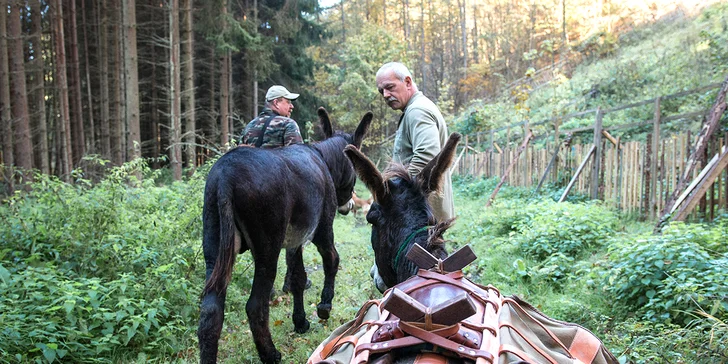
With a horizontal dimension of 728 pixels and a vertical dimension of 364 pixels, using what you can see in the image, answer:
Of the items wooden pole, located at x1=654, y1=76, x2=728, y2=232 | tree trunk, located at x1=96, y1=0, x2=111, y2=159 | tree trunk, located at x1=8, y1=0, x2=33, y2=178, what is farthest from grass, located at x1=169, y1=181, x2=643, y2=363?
tree trunk, located at x1=96, y1=0, x2=111, y2=159

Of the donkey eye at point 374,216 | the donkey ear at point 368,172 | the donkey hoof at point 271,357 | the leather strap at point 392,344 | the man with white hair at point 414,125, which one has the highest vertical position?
the man with white hair at point 414,125

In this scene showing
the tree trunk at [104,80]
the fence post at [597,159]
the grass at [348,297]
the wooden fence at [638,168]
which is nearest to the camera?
the grass at [348,297]

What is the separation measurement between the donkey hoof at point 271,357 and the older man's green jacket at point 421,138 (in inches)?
70.6

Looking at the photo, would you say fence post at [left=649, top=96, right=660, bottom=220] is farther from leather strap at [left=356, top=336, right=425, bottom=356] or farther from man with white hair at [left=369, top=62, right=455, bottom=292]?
leather strap at [left=356, top=336, right=425, bottom=356]

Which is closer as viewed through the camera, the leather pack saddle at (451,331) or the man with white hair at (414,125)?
the leather pack saddle at (451,331)

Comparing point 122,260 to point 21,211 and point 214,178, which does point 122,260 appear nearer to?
point 21,211

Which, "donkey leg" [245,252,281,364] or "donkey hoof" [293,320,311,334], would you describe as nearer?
"donkey leg" [245,252,281,364]

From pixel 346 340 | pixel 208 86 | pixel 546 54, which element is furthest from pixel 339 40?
pixel 346 340

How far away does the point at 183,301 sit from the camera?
4.26 m

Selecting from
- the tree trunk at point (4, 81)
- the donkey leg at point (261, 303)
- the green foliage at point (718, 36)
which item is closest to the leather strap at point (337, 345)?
the donkey leg at point (261, 303)

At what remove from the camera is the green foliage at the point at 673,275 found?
335 cm

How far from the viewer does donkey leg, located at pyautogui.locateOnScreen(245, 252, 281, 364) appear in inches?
133

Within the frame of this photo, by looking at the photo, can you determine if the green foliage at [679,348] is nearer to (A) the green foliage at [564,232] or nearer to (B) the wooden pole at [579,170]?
(A) the green foliage at [564,232]

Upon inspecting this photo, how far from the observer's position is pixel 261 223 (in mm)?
3357
